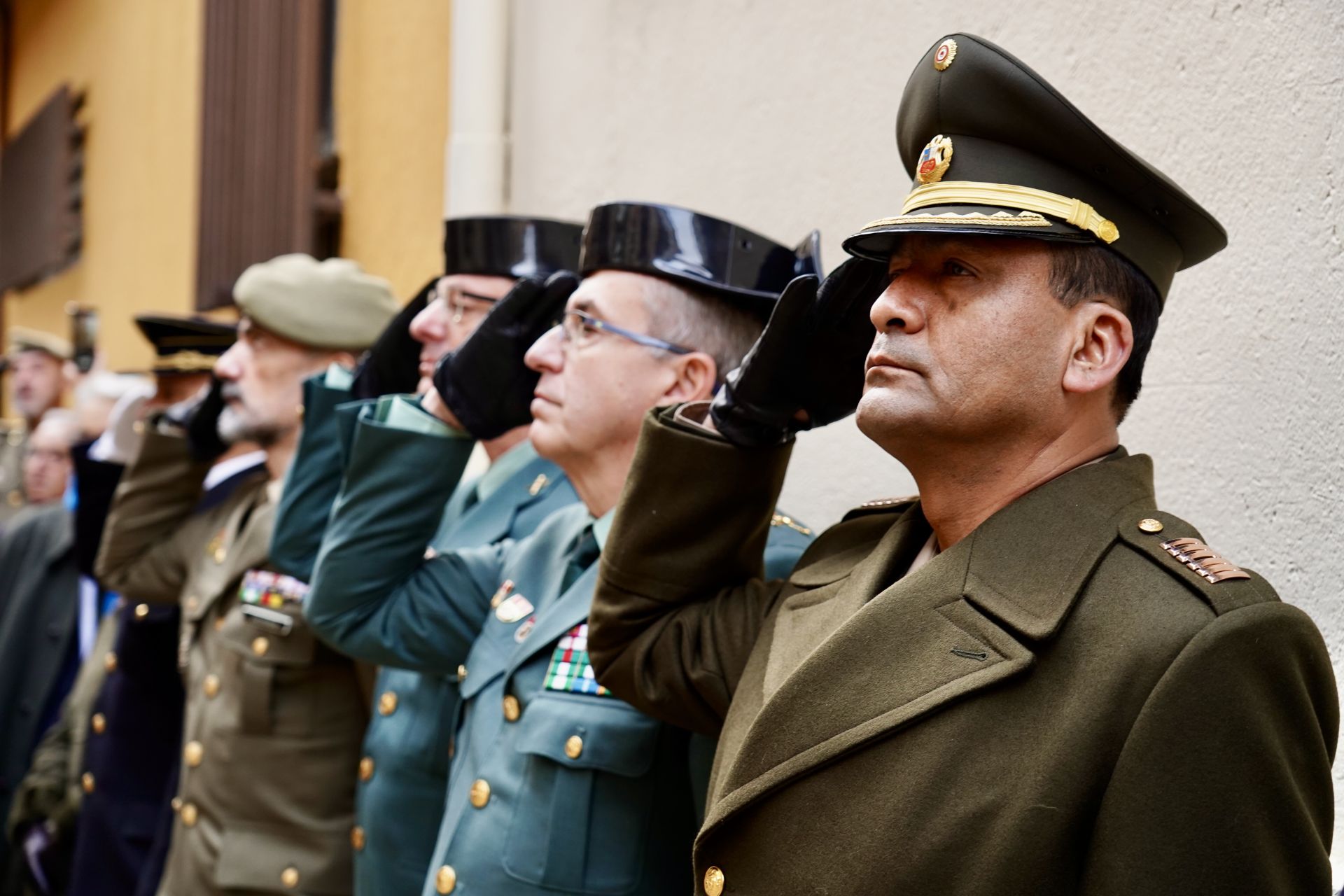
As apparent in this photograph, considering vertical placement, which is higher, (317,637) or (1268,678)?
(1268,678)

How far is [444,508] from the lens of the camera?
275 centimetres

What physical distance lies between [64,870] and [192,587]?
1.25m

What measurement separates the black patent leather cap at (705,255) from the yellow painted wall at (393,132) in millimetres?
2386

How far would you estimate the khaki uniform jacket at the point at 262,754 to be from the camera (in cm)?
316

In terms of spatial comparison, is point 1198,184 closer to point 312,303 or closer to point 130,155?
point 312,303

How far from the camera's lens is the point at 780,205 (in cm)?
327

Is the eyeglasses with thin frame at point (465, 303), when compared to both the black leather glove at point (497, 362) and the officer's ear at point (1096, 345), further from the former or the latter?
the officer's ear at point (1096, 345)

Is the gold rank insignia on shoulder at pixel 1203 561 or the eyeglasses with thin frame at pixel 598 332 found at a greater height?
the eyeglasses with thin frame at pixel 598 332

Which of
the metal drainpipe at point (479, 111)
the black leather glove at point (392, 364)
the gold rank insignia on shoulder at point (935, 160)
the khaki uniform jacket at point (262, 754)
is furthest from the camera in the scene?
the metal drainpipe at point (479, 111)

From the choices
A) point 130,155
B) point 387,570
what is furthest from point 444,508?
point 130,155

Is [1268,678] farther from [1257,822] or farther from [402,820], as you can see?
[402,820]

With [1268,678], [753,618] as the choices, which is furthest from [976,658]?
[753,618]

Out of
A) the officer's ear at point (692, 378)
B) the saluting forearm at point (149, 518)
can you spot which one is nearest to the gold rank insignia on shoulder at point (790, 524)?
the officer's ear at point (692, 378)

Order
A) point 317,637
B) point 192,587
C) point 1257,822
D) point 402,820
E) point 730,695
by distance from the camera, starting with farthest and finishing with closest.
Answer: point 192,587 < point 317,637 < point 402,820 < point 730,695 < point 1257,822
